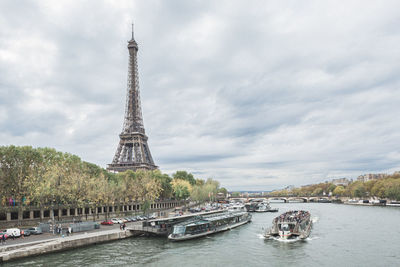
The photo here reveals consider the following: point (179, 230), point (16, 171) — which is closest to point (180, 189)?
point (16, 171)

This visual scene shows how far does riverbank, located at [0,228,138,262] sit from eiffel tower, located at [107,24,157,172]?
93.5 meters

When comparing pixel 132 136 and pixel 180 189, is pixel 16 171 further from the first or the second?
pixel 132 136

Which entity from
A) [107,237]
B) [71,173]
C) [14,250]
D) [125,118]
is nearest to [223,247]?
[107,237]

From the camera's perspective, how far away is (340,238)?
58.7m

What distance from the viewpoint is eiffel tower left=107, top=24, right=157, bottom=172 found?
147625 mm

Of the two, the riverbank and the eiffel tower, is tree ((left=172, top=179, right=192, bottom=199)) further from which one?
the riverbank

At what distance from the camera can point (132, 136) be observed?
15250 cm

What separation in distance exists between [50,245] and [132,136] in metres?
111

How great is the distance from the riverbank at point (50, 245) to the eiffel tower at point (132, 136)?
93.5 metres

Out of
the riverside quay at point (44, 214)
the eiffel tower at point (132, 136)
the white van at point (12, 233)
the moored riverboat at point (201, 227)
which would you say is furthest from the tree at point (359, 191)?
the white van at point (12, 233)

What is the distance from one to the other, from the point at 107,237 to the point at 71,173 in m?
Result: 22.0

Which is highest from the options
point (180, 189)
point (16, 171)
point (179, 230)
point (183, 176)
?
point (16, 171)

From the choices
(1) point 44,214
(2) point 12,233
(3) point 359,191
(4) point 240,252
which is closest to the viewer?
(4) point 240,252

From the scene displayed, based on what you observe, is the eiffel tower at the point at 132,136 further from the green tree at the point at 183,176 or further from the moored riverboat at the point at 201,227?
the moored riverboat at the point at 201,227
